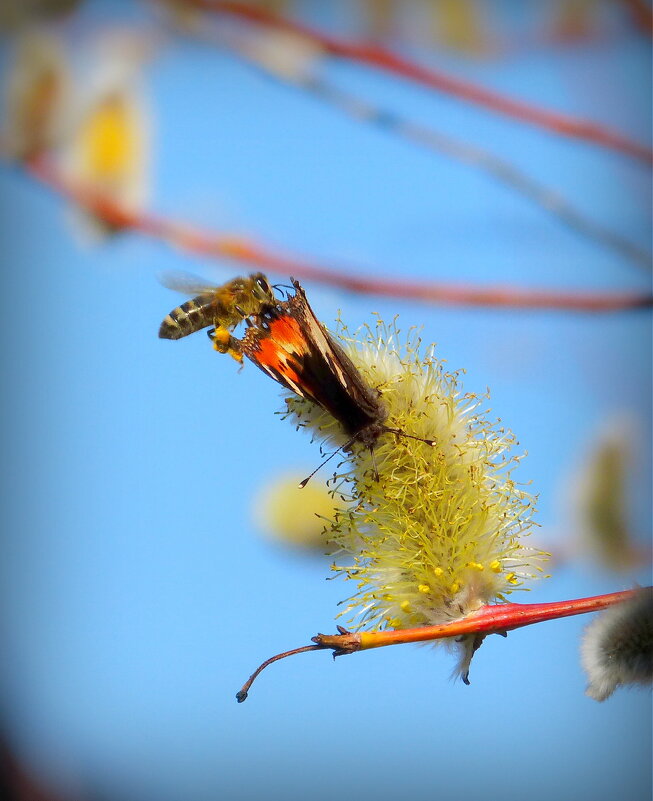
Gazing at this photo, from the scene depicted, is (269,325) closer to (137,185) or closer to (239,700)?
(239,700)

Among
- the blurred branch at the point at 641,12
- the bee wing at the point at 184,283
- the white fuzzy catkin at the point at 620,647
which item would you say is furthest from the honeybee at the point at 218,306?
the blurred branch at the point at 641,12

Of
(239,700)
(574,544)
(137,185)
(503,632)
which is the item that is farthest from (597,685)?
→ (137,185)

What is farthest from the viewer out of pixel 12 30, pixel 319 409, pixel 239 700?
pixel 12 30

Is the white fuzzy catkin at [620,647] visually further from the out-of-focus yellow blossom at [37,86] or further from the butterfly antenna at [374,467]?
the out-of-focus yellow blossom at [37,86]

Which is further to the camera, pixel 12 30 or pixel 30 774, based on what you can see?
pixel 12 30

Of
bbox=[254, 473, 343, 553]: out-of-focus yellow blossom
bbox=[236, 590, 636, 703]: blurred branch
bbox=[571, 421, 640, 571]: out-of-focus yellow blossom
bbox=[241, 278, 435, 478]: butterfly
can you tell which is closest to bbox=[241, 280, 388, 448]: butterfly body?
bbox=[241, 278, 435, 478]: butterfly

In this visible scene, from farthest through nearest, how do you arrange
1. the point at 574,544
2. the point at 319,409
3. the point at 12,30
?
the point at 12,30 → the point at 574,544 → the point at 319,409

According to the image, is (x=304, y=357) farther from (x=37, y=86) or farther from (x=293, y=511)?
(x=37, y=86)

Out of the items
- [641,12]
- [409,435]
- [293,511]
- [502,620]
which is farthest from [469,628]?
[641,12]
